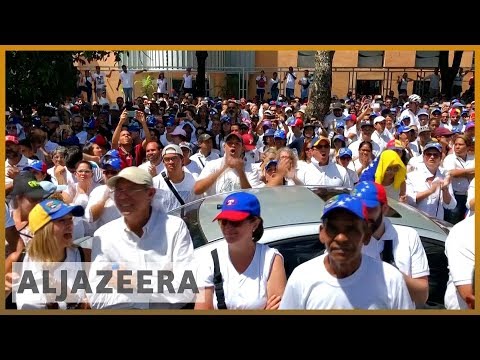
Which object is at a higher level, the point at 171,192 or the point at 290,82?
the point at 290,82

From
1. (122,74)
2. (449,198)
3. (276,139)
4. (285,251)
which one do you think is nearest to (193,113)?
(276,139)

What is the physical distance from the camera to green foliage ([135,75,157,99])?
→ 21109mm

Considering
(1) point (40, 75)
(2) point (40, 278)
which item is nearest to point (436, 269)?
(2) point (40, 278)

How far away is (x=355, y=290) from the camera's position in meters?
2.62

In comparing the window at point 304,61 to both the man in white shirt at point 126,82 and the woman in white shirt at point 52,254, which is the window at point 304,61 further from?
the woman in white shirt at point 52,254

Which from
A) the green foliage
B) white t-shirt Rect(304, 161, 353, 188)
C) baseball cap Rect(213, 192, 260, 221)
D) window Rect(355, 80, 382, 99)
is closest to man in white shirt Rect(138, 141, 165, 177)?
white t-shirt Rect(304, 161, 353, 188)

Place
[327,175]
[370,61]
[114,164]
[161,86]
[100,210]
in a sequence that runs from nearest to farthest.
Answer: [100,210]
[114,164]
[327,175]
[161,86]
[370,61]

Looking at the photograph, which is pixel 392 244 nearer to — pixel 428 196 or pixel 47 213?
pixel 47 213

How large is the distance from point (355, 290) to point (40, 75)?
251 inches

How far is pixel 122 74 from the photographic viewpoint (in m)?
18.3

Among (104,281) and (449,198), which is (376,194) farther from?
(449,198)

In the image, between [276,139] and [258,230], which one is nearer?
[258,230]

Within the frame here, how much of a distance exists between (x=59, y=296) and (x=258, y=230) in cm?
113
